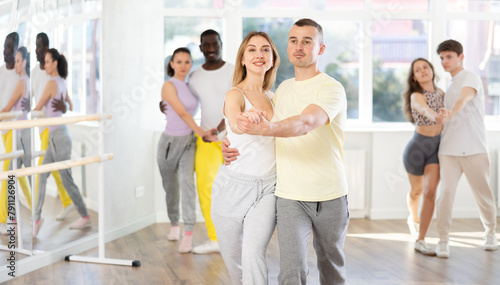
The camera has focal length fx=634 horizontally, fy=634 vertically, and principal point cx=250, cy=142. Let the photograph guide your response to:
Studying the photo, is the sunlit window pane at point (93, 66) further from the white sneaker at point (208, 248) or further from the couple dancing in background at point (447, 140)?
the couple dancing in background at point (447, 140)

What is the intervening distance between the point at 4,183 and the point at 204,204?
4.62ft

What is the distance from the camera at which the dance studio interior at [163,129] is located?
13.4 ft

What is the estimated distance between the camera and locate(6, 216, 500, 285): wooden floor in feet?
12.9

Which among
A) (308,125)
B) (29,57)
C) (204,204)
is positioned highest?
(29,57)

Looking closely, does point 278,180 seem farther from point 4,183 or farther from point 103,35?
point 103,35

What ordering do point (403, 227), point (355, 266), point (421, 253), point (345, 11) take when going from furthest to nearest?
point (345, 11), point (403, 227), point (421, 253), point (355, 266)

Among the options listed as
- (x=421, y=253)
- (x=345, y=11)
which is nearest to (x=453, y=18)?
(x=345, y=11)

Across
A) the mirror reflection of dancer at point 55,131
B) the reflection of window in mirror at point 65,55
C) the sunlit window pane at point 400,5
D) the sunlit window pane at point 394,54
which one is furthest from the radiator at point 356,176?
the mirror reflection of dancer at point 55,131

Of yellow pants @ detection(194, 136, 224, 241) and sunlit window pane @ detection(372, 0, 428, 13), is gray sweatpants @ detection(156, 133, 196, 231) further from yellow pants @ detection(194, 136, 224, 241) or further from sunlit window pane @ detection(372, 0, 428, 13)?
sunlit window pane @ detection(372, 0, 428, 13)

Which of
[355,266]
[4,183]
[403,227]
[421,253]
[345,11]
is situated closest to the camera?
[4,183]

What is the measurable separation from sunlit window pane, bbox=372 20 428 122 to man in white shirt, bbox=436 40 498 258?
66.1 inches

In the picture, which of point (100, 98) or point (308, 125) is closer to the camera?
point (308, 125)

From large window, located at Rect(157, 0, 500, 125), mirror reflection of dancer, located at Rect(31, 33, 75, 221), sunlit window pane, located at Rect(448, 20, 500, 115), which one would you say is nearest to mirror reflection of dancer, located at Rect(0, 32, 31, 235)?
mirror reflection of dancer, located at Rect(31, 33, 75, 221)

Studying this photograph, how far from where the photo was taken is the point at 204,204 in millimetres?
4648
